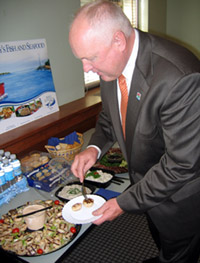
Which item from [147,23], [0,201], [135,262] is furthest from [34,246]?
[147,23]

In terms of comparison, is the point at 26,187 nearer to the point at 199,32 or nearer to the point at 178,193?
the point at 178,193

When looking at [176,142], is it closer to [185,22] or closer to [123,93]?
[123,93]

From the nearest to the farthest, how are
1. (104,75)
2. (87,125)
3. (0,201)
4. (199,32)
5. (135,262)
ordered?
(104,75) < (0,201) < (135,262) < (87,125) < (199,32)

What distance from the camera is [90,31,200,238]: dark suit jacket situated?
86cm

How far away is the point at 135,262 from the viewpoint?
1953 mm

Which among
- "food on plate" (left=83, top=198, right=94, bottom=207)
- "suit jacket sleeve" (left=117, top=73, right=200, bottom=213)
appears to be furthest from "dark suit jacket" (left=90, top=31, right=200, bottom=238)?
"food on plate" (left=83, top=198, right=94, bottom=207)

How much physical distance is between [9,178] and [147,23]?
334cm

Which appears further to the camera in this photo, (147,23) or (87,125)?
(147,23)

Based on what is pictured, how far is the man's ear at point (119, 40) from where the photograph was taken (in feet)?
2.99

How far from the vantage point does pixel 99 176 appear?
1601mm

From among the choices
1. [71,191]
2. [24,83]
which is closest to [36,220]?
[71,191]

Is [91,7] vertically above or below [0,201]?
above

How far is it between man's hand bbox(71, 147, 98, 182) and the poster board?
77 centimetres

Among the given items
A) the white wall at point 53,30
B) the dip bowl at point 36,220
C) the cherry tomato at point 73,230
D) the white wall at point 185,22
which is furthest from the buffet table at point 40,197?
the white wall at point 185,22
